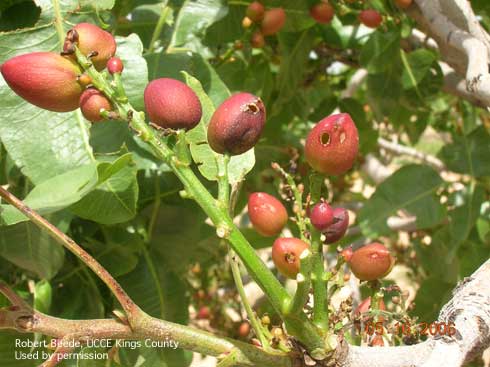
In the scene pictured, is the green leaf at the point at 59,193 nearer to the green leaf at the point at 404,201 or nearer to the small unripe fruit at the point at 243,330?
the green leaf at the point at 404,201

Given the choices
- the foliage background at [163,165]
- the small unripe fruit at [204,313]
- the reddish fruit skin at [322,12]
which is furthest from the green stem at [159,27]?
the small unripe fruit at [204,313]

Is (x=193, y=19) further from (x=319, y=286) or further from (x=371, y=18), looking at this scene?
(x=319, y=286)

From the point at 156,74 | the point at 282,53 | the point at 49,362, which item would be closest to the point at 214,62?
the point at 282,53

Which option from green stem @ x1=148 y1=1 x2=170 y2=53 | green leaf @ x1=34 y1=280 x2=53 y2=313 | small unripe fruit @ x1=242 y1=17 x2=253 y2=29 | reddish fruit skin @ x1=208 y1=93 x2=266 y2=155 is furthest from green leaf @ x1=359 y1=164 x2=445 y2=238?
reddish fruit skin @ x1=208 y1=93 x2=266 y2=155

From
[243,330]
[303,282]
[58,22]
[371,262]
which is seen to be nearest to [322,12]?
[58,22]

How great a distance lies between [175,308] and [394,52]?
69 centimetres

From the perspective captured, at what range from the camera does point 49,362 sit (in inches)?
22.6

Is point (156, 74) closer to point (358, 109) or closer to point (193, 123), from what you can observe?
point (193, 123)

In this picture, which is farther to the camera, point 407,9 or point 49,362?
point 407,9

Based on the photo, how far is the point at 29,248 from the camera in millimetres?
988

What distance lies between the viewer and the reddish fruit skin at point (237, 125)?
665 mm

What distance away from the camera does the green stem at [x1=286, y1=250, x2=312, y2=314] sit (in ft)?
1.97

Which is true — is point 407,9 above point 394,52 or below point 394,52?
above

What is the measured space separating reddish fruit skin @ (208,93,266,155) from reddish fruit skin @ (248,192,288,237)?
11 cm
